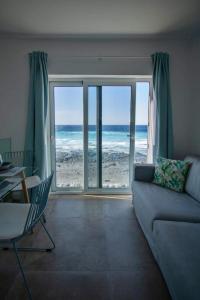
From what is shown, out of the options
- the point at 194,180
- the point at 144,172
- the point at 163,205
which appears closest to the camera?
the point at 163,205

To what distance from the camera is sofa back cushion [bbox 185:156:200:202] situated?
232 cm

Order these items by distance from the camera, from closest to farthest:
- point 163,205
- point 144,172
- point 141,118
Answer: point 163,205
point 144,172
point 141,118

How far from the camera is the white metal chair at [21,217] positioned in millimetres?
1514

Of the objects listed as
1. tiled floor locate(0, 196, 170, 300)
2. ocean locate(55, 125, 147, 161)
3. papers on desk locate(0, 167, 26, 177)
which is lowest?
tiled floor locate(0, 196, 170, 300)

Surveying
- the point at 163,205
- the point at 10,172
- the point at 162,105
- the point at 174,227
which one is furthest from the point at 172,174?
the point at 10,172

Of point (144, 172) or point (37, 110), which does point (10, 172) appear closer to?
point (37, 110)

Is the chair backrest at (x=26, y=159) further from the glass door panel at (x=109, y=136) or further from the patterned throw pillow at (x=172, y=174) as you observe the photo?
the patterned throw pillow at (x=172, y=174)

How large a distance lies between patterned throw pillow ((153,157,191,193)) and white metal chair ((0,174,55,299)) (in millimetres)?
1534

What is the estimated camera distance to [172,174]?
8.61 ft

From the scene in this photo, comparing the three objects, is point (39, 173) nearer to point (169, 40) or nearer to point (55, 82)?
point (55, 82)

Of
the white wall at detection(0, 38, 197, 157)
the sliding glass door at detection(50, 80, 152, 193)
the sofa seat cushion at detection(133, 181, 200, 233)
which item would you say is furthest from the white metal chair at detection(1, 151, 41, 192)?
the sofa seat cushion at detection(133, 181, 200, 233)

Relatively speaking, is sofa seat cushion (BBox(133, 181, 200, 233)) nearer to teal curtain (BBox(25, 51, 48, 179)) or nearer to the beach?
the beach

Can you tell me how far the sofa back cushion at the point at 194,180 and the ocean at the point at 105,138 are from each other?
1113 mm

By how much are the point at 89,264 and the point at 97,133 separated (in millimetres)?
2088
